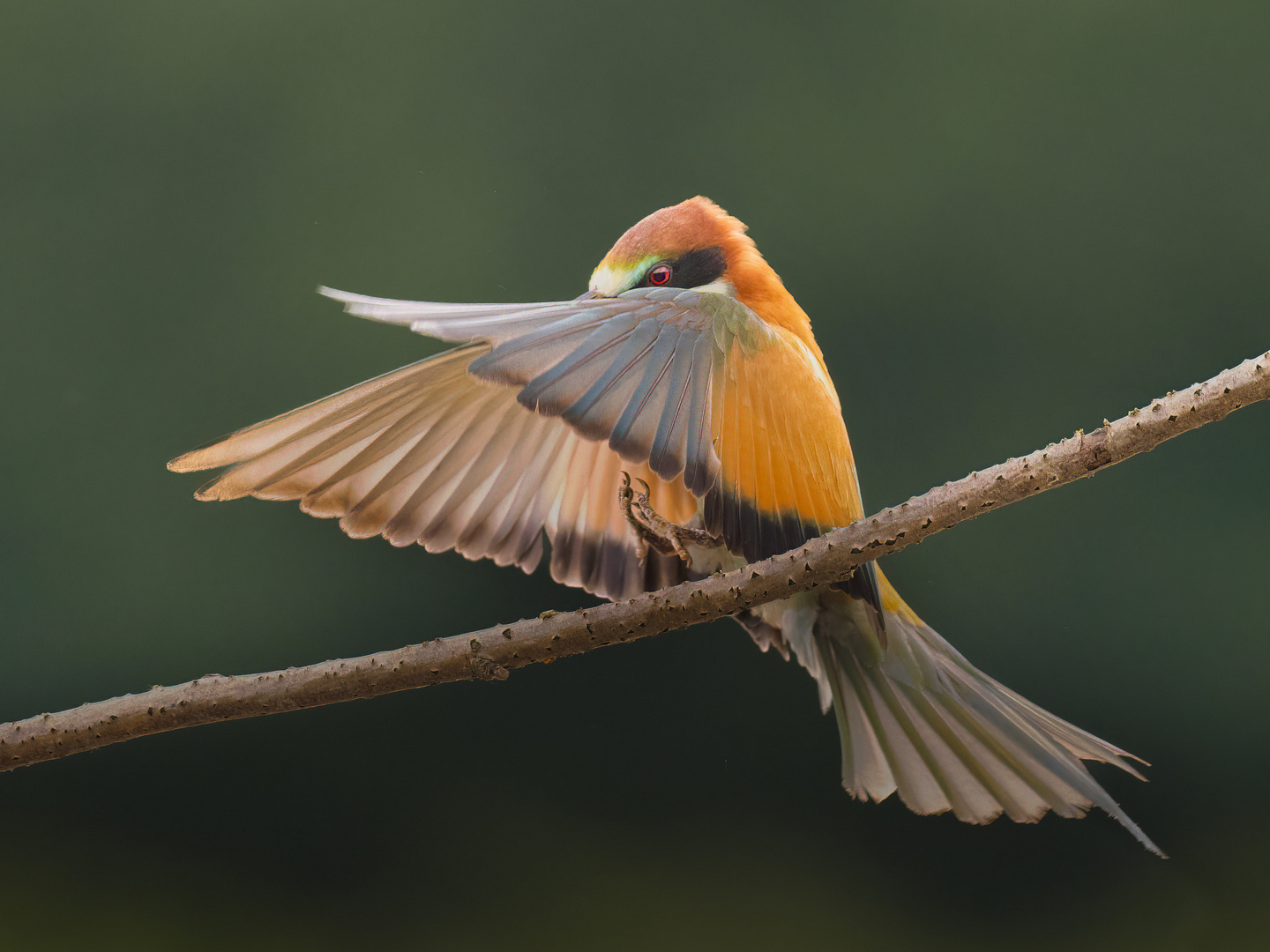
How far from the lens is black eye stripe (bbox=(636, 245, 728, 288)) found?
1.19m

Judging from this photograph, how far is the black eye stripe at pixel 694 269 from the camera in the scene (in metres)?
1.19

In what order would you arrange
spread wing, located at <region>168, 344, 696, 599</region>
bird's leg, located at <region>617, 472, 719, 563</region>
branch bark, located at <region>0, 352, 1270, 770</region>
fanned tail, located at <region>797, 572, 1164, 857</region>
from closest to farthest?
branch bark, located at <region>0, 352, 1270, 770</region>, spread wing, located at <region>168, 344, 696, 599</region>, bird's leg, located at <region>617, 472, 719, 563</region>, fanned tail, located at <region>797, 572, 1164, 857</region>

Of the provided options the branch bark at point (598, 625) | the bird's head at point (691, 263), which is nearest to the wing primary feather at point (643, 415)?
the branch bark at point (598, 625)

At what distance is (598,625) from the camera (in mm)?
853

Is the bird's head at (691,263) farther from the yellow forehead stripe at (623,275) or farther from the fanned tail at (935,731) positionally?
the fanned tail at (935,731)

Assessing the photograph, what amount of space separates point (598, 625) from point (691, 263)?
1.77 feet

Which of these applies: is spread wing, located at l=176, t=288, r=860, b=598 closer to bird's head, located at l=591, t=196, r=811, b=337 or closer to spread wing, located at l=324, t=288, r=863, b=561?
spread wing, located at l=324, t=288, r=863, b=561

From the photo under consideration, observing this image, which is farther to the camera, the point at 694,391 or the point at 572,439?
the point at 572,439

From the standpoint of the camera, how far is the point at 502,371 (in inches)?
31.0

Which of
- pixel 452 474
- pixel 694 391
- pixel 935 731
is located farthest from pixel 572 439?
pixel 935 731

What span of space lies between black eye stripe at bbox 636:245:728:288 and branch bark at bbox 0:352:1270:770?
48 cm

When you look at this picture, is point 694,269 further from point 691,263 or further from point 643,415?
point 643,415

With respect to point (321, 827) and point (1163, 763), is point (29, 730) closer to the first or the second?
point (321, 827)

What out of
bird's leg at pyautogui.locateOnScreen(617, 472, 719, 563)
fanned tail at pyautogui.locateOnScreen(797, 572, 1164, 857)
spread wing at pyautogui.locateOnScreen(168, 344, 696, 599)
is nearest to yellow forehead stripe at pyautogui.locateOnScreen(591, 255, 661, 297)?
spread wing at pyautogui.locateOnScreen(168, 344, 696, 599)
